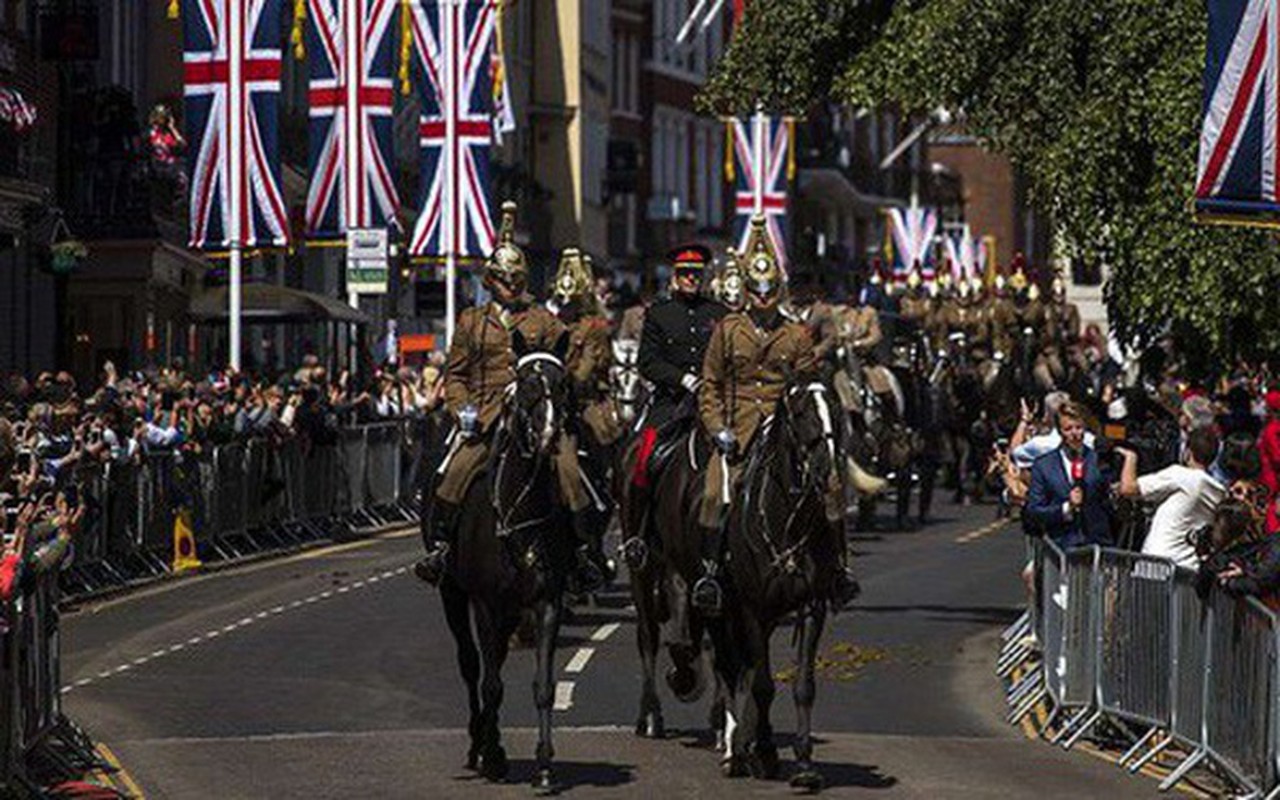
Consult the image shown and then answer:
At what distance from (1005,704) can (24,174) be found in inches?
983

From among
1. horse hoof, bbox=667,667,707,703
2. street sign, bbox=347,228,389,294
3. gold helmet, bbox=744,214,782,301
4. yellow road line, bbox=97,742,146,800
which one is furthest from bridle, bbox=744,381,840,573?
street sign, bbox=347,228,389,294

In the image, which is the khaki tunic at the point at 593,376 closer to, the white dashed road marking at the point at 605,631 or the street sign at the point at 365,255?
the white dashed road marking at the point at 605,631

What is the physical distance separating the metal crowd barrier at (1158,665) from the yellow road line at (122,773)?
472cm

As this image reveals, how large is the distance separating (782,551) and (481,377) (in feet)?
5.57

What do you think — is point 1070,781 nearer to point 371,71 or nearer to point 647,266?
point 371,71

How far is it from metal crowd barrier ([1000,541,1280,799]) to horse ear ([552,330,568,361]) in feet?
10.3

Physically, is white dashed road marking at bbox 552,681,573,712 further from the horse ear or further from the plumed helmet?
the plumed helmet

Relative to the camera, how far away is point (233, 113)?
41.4 meters

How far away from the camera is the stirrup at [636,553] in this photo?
2112cm

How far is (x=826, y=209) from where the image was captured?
4759 inches

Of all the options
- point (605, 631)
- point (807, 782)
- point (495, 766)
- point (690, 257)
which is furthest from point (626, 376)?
point (807, 782)

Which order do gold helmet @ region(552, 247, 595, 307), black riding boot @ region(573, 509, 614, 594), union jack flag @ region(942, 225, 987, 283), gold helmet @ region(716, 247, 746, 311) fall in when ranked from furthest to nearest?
union jack flag @ region(942, 225, 987, 283) → gold helmet @ region(552, 247, 595, 307) → gold helmet @ region(716, 247, 746, 311) → black riding boot @ region(573, 509, 614, 594)

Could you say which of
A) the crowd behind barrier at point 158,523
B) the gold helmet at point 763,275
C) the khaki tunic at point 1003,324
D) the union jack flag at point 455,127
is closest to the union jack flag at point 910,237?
the khaki tunic at point 1003,324

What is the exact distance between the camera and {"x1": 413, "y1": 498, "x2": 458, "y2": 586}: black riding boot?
64.3ft
